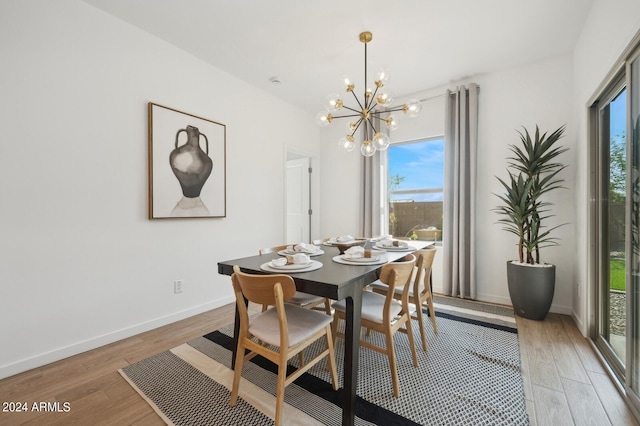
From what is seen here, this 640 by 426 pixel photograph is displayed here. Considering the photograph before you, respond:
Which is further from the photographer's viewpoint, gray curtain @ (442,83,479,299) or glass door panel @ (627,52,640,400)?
gray curtain @ (442,83,479,299)

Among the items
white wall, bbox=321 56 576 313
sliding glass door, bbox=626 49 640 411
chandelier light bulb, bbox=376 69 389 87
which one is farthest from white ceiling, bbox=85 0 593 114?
sliding glass door, bbox=626 49 640 411

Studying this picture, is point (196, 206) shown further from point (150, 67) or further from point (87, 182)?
point (150, 67)

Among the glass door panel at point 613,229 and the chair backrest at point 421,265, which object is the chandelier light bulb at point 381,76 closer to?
the chair backrest at point 421,265

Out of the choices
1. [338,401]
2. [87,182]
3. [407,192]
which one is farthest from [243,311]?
[407,192]

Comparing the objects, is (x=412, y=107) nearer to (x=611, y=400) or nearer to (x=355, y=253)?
(x=355, y=253)

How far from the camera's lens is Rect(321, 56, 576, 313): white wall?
2906mm

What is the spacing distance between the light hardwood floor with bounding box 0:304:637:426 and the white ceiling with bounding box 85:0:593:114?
2.77m

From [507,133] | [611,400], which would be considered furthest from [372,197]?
[611,400]

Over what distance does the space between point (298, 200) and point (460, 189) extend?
269 centimetres

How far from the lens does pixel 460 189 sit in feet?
11.0

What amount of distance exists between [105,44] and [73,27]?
0.21 meters

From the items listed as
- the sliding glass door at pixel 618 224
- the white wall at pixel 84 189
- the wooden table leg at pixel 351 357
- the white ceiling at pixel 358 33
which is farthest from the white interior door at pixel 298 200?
the sliding glass door at pixel 618 224

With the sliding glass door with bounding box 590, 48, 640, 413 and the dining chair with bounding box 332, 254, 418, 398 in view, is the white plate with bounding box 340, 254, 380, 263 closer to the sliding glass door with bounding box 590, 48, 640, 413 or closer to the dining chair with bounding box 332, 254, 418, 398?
the dining chair with bounding box 332, 254, 418, 398

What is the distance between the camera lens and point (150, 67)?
2.57 m
